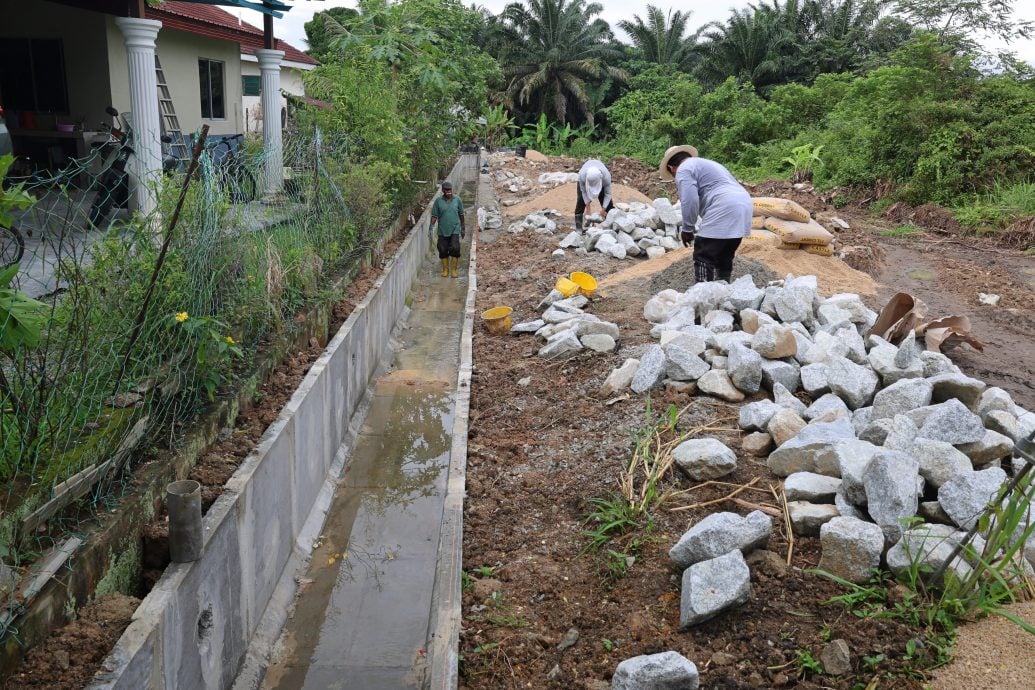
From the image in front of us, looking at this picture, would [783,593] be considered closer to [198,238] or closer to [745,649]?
[745,649]

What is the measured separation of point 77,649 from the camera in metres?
3.56

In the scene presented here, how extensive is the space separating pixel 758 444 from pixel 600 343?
2831mm

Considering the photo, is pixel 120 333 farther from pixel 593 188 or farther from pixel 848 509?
pixel 593 188

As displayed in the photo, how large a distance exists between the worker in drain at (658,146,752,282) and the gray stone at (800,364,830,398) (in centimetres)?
259

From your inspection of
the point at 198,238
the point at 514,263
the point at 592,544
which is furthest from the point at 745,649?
the point at 514,263

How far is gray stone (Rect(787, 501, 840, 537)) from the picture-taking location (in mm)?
4535

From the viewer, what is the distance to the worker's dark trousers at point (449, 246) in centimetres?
1387

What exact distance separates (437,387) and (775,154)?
694 inches

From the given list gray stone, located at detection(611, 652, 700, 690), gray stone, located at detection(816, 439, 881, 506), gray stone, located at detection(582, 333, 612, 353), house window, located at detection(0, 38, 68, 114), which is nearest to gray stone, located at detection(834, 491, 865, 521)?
gray stone, located at detection(816, 439, 881, 506)

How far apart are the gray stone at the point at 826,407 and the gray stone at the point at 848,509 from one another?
125cm

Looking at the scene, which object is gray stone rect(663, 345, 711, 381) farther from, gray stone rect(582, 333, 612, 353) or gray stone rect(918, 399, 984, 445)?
gray stone rect(918, 399, 984, 445)

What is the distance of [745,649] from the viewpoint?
12.8 ft

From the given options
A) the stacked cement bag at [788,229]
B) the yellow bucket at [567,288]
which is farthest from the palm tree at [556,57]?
the yellow bucket at [567,288]

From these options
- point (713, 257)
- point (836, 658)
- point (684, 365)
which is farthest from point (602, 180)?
point (836, 658)
